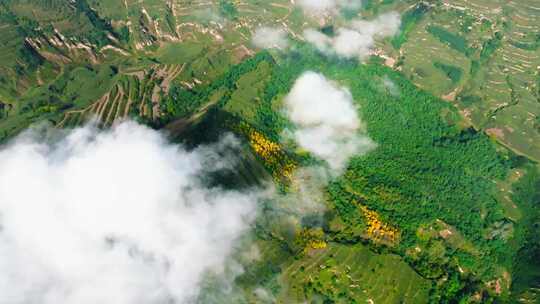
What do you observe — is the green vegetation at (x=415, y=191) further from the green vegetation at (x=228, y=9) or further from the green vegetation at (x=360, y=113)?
the green vegetation at (x=228, y=9)

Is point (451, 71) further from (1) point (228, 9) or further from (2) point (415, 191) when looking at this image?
(1) point (228, 9)

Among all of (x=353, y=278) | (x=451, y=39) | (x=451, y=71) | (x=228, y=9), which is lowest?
(x=353, y=278)

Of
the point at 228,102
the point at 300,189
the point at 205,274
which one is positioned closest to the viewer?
the point at 205,274

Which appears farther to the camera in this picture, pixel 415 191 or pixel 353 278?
pixel 415 191

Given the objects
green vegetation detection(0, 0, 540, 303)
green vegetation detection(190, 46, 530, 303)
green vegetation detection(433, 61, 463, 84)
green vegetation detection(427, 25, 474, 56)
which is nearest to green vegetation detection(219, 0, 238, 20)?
green vegetation detection(0, 0, 540, 303)

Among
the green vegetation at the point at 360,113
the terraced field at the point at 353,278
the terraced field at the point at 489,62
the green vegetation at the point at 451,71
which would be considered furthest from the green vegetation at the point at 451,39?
the terraced field at the point at 353,278

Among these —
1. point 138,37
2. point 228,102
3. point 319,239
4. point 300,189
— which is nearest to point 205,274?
point 319,239

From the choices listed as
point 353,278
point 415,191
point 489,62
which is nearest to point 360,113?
point 415,191

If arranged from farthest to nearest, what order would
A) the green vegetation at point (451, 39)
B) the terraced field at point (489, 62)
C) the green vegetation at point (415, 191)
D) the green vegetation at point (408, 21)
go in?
1. the green vegetation at point (408, 21)
2. the green vegetation at point (451, 39)
3. the terraced field at point (489, 62)
4. the green vegetation at point (415, 191)

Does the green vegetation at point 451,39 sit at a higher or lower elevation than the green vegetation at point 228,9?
lower

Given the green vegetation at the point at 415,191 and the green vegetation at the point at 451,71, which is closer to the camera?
the green vegetation at the point at 415,191

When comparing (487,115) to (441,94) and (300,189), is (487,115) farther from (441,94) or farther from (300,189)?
(300,189)
